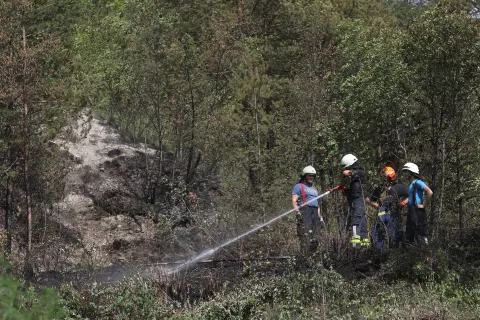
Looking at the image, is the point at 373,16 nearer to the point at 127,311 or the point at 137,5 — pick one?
the point at 137,5

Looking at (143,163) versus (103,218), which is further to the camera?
(143,163)

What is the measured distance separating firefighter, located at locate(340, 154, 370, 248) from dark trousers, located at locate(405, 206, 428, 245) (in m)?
0.67

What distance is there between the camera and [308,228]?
13.6m

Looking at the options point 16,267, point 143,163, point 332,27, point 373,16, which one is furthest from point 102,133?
point 16,267

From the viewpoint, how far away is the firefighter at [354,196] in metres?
13.4

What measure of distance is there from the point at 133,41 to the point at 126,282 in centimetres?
2206

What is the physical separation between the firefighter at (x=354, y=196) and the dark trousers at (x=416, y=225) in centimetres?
67

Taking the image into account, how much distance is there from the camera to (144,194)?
1255 inches

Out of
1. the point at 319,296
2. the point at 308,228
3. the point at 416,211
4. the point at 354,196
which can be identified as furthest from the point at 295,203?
the point at 319,296

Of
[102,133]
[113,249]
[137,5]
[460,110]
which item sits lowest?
[113,249]

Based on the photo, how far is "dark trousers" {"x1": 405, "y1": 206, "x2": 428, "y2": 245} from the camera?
13062 mm

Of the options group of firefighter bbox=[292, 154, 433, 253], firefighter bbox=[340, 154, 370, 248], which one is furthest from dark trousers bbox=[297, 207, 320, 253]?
firefighter bbox=[340, 154, 370, 248]

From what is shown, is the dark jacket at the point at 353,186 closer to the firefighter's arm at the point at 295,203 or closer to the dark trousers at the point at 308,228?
the dark trousers at the point at 308,228

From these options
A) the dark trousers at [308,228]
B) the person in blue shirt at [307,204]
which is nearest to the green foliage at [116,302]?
the dark trousers at [308,228]
